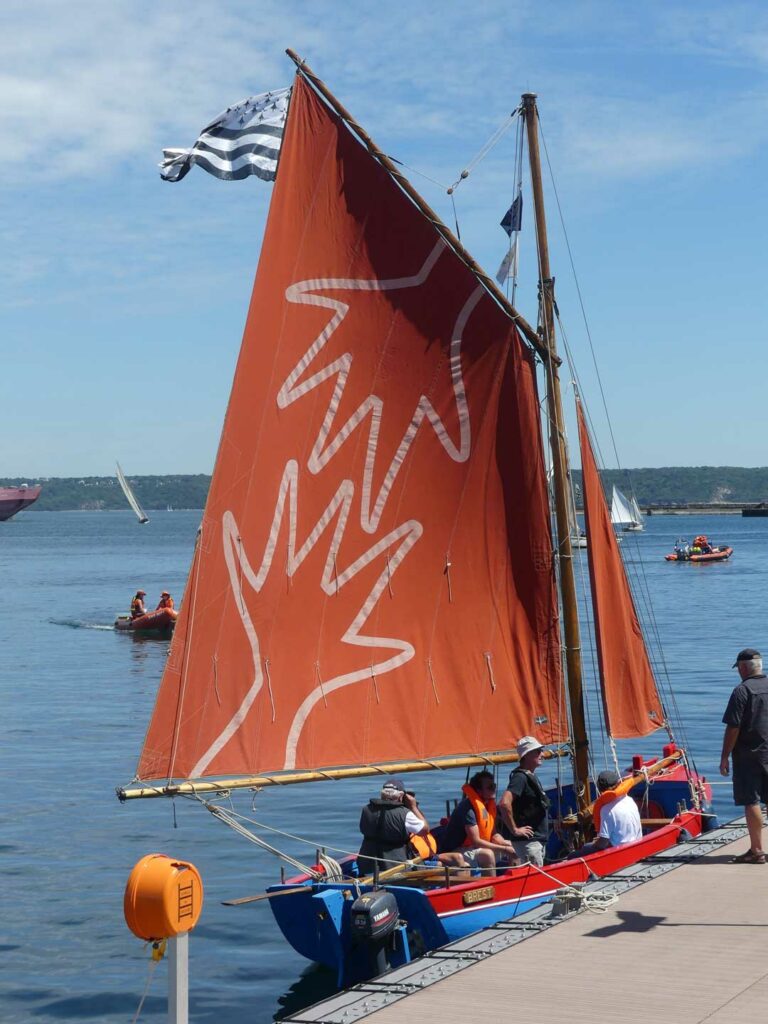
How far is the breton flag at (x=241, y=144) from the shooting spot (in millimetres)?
17297

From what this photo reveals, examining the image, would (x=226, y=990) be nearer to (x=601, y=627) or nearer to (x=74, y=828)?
(x=601, y=627)

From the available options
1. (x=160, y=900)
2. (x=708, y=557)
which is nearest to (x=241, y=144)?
(x=160, y=900)

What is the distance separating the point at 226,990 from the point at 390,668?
14.7ft

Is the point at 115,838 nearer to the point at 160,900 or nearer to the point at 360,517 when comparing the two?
the point at 360,517

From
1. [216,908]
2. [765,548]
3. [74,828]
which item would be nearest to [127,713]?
[74,828]

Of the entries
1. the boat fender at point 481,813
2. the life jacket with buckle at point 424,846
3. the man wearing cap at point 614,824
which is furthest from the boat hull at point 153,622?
the boat fender at point 481,813

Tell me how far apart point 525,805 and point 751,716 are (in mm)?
4009

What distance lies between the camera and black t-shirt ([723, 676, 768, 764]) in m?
14.5

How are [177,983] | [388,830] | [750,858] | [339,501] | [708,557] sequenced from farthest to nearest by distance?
[708,557] → [339,501] → [388,830] → [750,858] → [177,983]

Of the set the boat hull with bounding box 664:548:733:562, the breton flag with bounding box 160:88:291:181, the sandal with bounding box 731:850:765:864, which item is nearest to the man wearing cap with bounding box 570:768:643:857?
the sandal with bounding box 731:850:765:864

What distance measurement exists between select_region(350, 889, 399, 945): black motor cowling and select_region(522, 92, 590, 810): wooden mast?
4470 millimetres

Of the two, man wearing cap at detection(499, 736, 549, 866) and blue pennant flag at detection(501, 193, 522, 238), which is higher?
blue pennant flag at detection(501, 193, 522, 238)

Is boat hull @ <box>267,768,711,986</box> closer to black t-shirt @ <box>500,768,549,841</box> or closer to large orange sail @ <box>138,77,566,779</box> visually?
black t-shirt @ <box>500,768,549,841</box>

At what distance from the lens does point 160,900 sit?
10266 millimetres
